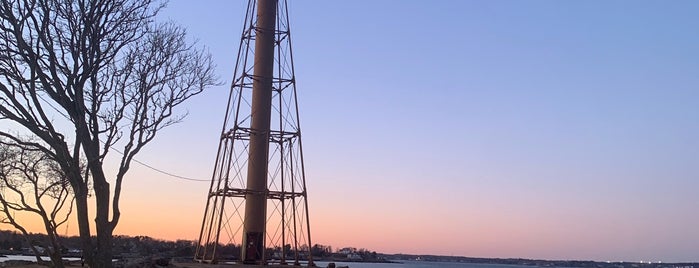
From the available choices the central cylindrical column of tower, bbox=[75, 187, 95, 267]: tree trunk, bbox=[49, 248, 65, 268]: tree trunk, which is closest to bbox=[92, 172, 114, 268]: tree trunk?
bbox=[75, 187, 95, 267]: tree trunk

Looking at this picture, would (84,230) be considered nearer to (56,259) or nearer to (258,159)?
(56,259)

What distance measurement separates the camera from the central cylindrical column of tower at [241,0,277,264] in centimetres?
3503

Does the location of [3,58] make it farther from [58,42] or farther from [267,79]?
[267,79]

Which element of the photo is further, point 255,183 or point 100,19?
point 255,183

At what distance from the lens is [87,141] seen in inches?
620

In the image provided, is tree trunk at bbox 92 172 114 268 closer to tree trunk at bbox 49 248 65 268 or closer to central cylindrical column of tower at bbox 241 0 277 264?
tree trunk at bbox 49 248 65 268

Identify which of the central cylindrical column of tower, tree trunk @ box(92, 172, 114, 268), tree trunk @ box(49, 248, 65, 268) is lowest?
tree trunk @ box(49, 248, 65, 268)

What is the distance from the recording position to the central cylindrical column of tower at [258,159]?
35031mm

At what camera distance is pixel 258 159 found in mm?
35125

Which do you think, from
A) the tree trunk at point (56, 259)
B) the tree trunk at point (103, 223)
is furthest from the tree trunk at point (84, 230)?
the tree trunk at point (56, 259)

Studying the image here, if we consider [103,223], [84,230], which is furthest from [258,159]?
[84,230]

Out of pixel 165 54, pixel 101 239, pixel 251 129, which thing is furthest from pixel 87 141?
pixel 251 129

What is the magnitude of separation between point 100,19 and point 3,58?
2.11 metres

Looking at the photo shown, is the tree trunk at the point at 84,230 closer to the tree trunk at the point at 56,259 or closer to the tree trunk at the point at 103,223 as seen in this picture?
the tree trunk at the point at 103,223
